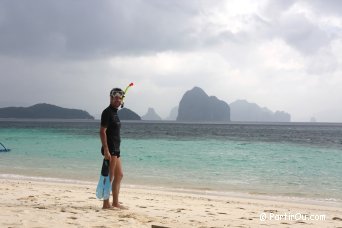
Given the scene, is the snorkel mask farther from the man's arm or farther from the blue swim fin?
the blue swim fin

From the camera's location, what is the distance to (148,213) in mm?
7383

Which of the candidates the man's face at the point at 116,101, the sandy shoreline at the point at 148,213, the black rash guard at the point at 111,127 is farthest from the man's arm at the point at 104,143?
the sandy shoreline at the point at 148,213

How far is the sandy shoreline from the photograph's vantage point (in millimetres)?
6070

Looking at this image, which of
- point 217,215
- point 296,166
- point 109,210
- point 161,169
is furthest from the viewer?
point 296,166

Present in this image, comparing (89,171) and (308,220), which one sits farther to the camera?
(89,171)

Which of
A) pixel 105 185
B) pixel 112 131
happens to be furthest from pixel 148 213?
pixel 112 131

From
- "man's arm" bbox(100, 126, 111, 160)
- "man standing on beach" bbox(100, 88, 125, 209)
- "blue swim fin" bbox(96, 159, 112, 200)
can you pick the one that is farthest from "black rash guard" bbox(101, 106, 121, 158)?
"blue swim fin" bbox(96, 159, 112, 200)

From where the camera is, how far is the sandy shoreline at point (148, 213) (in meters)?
6.07

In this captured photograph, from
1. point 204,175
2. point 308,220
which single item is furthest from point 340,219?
point 204,175

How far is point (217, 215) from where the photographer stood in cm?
761

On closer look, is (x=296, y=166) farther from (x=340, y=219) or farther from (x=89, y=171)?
(x=340, y=219)

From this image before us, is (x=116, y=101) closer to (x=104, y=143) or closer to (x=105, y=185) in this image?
(x=104, y=143)

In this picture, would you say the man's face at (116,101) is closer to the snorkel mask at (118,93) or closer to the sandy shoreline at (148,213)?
the snorkel mask at (118,93)

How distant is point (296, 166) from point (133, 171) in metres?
10.6
